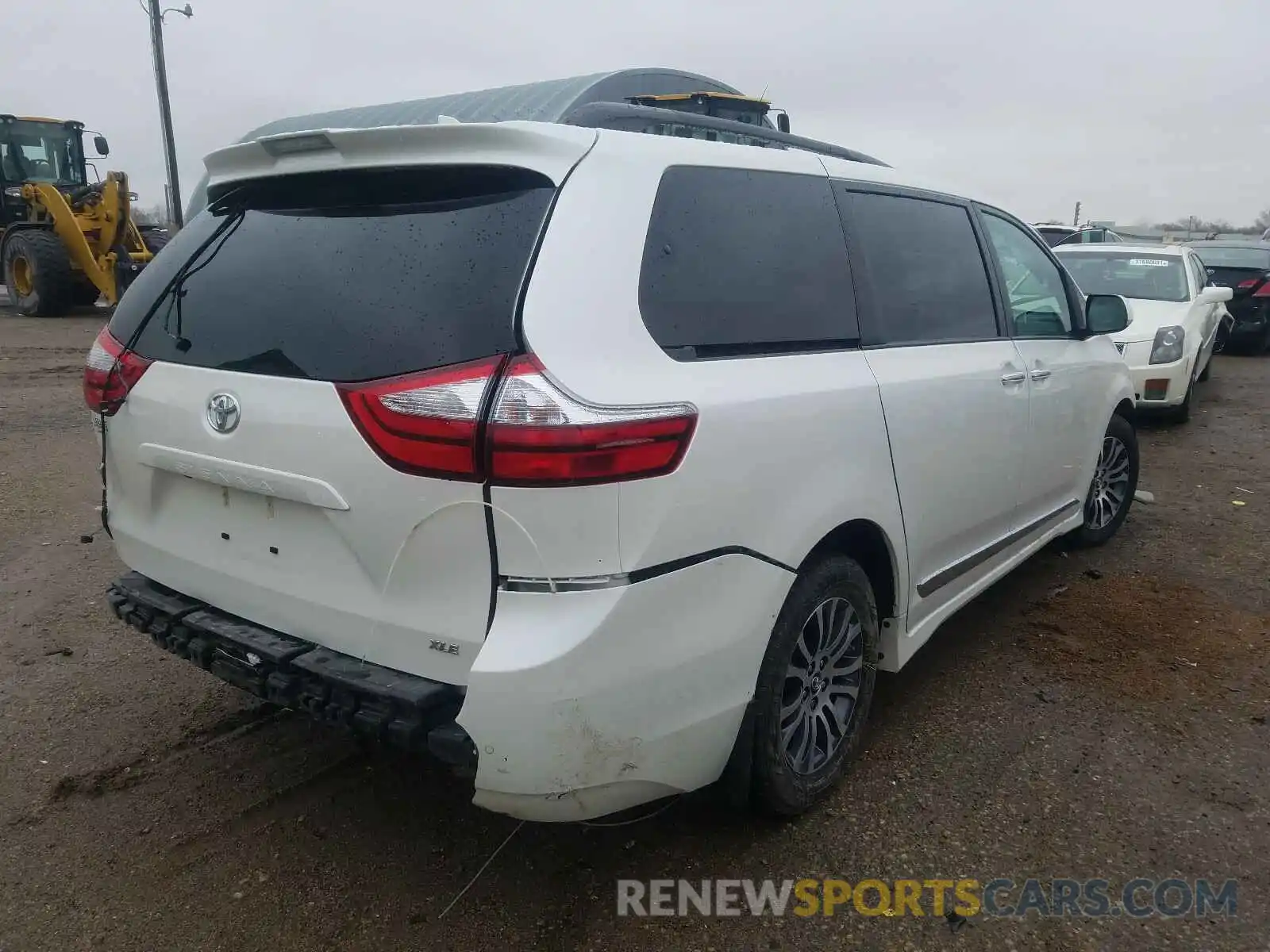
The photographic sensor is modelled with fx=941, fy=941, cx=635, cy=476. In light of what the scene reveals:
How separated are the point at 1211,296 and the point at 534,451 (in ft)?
30.7

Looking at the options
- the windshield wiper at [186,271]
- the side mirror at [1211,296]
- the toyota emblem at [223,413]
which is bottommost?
the side mirror at [1211,296]

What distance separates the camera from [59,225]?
1548 cm

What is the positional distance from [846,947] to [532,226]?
1866 mm

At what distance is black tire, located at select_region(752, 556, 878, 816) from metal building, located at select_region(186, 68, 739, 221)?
9882mm

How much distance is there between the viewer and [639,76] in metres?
12.9

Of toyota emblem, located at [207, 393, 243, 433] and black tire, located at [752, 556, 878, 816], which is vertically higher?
toyota emblem, located at [207, 393, 243, 433]

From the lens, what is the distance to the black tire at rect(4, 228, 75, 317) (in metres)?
15.6

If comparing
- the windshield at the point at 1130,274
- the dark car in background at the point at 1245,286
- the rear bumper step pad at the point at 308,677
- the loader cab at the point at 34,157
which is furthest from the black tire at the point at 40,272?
the dark car in background at the point at 1245,286

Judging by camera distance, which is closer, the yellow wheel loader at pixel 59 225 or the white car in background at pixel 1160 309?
the white car in background at pixel 1160 309

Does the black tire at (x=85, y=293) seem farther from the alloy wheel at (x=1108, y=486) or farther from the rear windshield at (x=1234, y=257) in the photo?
the rear windshield at (x=1234, y=257)

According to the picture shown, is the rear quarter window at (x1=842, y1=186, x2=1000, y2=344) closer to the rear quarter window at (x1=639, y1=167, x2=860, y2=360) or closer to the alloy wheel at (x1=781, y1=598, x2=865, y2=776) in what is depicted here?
the rear quarter window at (x1=639, y1=167, x2=860, y2=360)

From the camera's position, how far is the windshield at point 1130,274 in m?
9.09

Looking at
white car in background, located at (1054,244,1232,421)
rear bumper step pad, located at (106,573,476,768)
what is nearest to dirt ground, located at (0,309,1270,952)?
rear bumper step pad, located at (106,573,476,768)

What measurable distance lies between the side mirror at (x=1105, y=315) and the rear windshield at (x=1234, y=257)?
438 inches
